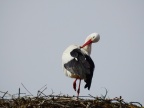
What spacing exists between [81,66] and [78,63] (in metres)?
0.13

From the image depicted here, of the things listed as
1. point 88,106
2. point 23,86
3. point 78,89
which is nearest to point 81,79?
point 78,89

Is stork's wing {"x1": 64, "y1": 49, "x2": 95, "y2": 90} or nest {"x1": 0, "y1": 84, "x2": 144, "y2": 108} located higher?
stork's wing {"x1": 64, "y1": 49, "x2": 95, "y2": 90}

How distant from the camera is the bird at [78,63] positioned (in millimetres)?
6812

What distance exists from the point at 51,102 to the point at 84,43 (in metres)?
3.54

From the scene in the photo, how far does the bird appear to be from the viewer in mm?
6812

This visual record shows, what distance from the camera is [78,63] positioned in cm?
700

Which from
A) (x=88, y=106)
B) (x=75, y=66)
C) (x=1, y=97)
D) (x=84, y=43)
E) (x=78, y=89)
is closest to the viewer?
(x=88, y=106)

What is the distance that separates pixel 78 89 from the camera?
7.46 metres

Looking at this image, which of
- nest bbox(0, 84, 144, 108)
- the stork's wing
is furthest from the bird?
nest bbox(0, 84, 144, 108)

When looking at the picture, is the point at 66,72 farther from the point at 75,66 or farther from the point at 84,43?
the point at 84,43

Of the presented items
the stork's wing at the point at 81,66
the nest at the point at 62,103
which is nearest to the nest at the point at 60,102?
the nest at the point at 62,103

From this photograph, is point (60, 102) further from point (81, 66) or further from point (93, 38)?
point (93, 38)

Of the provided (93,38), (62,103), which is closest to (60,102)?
(62,103)

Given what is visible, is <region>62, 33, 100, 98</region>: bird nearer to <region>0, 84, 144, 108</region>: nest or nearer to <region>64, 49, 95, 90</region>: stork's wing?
<region>64, 49, 95, 90</region>: stork's wing
